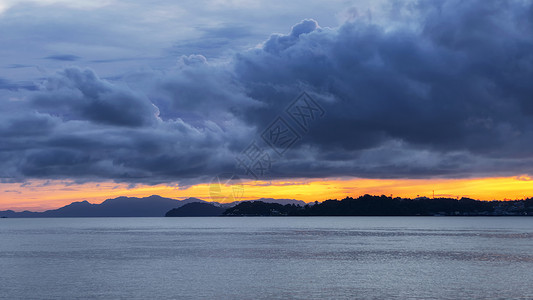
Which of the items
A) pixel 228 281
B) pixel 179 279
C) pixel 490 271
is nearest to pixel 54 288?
pixel 179 279

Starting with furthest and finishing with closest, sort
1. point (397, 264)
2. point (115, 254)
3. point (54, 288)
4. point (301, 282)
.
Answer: point (115, 254) < point (397, 264) < point (301, 282) < point (54, 288)

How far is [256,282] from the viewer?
3068 inches

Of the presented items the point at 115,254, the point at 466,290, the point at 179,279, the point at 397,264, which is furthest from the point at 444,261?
the point at 115,254

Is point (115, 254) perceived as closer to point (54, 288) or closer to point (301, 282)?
point (54, 288)

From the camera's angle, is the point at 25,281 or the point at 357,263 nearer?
the point at 25,281

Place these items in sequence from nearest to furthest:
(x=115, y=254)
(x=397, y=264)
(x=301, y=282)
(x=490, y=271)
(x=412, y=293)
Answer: (x=412, y=293), (x=301, y=282), (x=490, y=271), (x=397, y=264), (x=115, y=254)

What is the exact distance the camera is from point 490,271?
299 feet

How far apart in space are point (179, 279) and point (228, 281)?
7.28 meters

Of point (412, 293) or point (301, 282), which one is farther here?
point (301, 282)

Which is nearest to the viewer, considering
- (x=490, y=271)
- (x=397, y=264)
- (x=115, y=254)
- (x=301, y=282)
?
(x=301, y=282)

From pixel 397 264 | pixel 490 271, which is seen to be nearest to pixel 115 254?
pixel 397 264

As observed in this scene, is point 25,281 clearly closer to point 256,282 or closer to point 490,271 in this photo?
point 256,282

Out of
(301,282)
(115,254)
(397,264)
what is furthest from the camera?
(115,254)

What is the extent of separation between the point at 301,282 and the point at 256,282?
6.31 m
